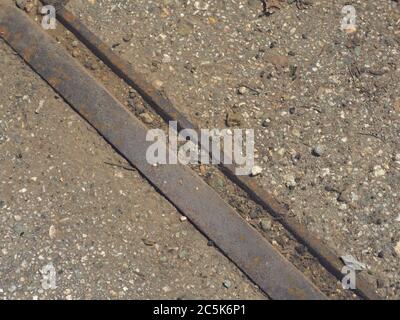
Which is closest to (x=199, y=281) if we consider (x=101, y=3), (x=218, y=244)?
(x=218, y=244)

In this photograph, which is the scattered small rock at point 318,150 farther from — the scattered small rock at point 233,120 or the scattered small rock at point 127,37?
the scattered small rock at point 127,37

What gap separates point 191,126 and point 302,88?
0.52 meters

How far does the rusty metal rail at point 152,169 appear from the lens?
226cm

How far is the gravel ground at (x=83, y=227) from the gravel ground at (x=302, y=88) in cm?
40

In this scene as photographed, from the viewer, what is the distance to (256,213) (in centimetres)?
232

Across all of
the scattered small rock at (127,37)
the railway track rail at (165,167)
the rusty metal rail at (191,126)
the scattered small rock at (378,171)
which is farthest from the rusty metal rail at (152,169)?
the scattered small rock at (378,171)

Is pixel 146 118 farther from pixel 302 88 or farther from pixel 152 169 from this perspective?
pixel 302 88

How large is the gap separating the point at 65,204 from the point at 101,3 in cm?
94

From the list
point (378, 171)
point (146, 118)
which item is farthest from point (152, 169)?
point (378, 171)

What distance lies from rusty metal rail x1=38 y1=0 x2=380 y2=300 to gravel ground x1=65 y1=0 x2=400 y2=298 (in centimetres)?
3

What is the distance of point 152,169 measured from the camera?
2.34 meters

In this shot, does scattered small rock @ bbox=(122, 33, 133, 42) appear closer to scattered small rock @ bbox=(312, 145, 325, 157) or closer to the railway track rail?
the railway track rail
